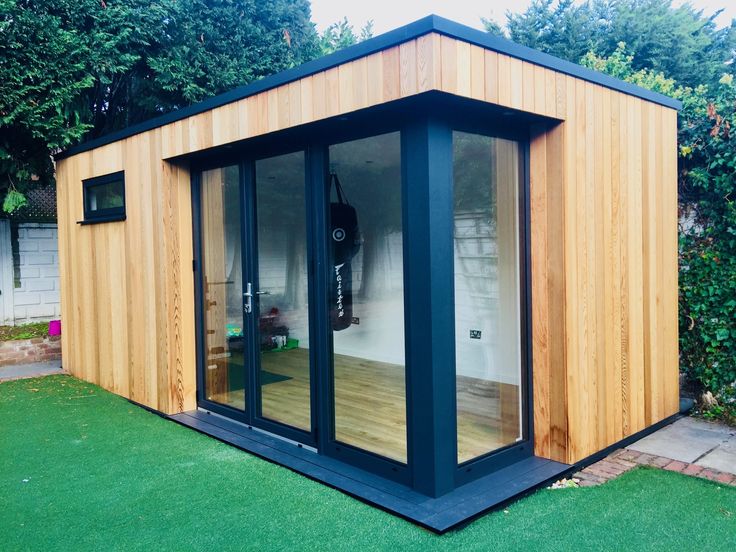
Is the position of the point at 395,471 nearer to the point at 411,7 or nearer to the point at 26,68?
the point at 26,68

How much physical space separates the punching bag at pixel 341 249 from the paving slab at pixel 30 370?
4163mm

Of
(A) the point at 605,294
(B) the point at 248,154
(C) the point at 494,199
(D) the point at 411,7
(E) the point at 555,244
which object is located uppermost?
(D) the point at 411,7

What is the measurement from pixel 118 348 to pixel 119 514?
2.69 meters

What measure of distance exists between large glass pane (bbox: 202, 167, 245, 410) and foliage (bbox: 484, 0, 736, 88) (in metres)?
10.4

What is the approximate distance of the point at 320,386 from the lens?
3705mm

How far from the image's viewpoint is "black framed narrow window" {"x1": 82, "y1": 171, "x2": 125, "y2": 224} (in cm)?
534

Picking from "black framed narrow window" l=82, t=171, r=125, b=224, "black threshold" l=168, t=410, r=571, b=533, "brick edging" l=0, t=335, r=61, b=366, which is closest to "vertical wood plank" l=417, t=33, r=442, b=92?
"black threshold" l=168, t=410, r=571, b=533

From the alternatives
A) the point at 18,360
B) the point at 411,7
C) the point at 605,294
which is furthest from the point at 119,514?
the point at 411,7

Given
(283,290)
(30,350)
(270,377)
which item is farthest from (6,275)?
(283,290)

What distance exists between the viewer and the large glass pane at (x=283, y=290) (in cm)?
386

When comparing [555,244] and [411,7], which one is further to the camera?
[411,7]

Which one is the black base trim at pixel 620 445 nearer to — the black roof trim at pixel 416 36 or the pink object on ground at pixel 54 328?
the black roof trim at pixel 416 36

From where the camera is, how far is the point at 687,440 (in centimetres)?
408

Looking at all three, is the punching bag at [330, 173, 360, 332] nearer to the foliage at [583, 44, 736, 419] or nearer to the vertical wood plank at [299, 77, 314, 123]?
the vertical wood plank at [299, 77, 314, 123]
